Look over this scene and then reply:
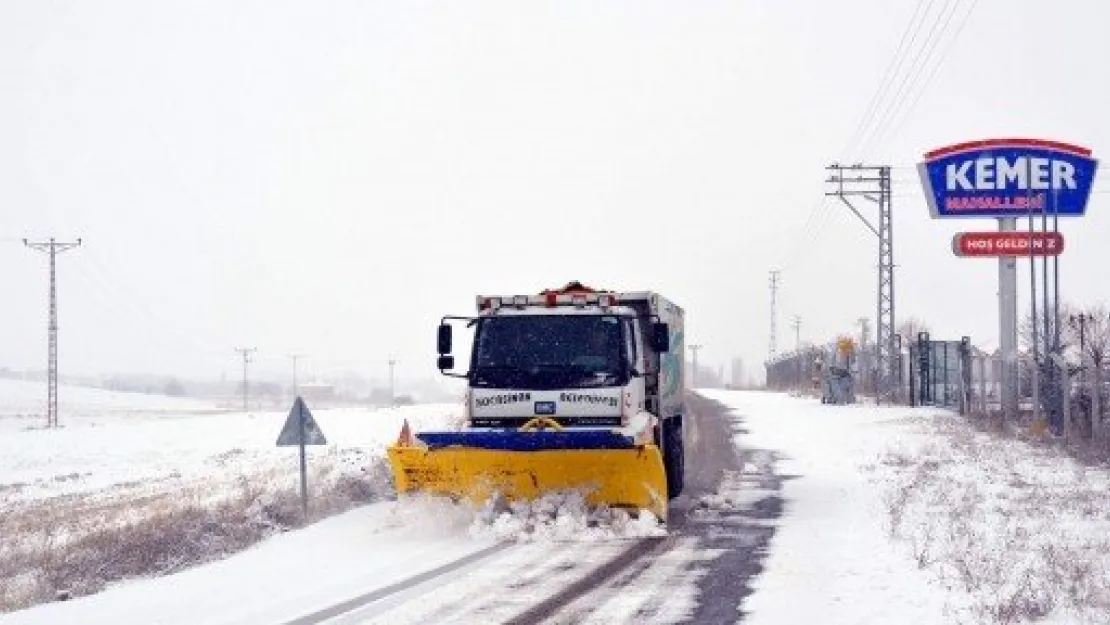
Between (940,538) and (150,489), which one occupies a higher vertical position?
(940,538)

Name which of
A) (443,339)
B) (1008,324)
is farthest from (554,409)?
(1008,324)

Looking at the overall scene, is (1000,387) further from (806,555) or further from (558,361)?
(806,555)

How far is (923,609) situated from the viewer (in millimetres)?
9156

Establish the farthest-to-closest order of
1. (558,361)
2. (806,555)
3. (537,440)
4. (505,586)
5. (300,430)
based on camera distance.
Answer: (300,430), (558,361), (537,440), (806,555), (505,586)

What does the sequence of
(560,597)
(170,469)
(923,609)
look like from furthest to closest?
(170,469), (560,597), (923,609)

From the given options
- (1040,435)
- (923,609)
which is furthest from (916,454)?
(923,609)

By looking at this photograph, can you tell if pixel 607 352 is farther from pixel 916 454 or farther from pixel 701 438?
pixel 701 438

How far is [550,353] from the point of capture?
15320 millimetres

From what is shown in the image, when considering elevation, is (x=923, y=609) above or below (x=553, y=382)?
below

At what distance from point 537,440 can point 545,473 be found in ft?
1.60

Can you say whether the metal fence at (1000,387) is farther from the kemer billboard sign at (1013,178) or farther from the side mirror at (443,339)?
the side mirror at (443,339)

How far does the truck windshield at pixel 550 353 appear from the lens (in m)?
15.1

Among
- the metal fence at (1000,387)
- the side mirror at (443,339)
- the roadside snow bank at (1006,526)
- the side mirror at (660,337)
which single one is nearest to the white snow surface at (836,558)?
the roadside snow bank at (1006,526)

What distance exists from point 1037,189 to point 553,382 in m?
28.6
